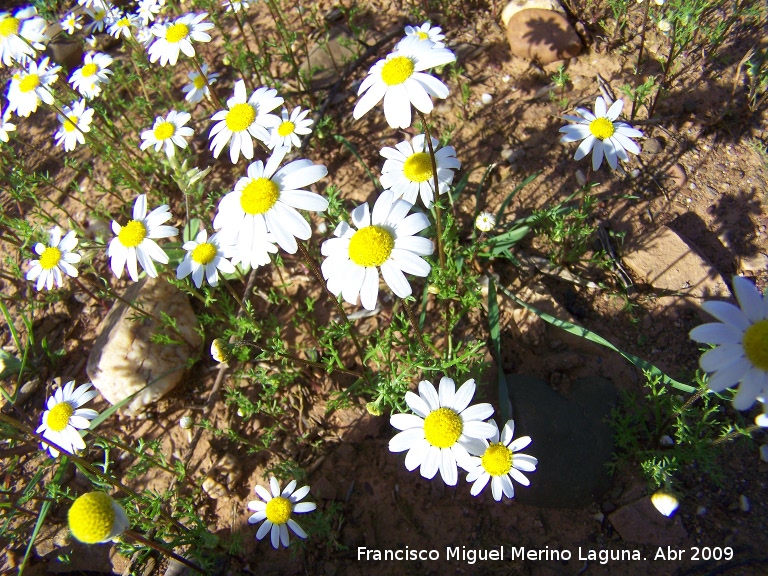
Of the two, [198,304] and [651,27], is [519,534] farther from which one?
[651,27]

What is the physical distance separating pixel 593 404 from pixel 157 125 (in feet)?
11.6

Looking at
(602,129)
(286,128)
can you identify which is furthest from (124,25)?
(602,129)

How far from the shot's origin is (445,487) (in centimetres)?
263

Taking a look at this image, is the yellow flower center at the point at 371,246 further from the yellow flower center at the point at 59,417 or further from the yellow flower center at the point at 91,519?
the yellow flower center at the point at 59,417

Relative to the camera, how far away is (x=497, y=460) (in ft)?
6.99

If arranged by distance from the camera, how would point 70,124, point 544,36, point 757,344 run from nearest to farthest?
point 757,344 → point 70,124 → point 544,36

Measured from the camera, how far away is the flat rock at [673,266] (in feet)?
9.25

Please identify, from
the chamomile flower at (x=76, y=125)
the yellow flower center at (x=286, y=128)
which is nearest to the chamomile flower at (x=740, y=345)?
the yellow flower center at (x=286, y=128)

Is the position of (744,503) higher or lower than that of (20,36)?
lower

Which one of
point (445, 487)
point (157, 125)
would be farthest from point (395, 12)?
point (445, 487)

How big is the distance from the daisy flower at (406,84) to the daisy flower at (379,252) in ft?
1.19

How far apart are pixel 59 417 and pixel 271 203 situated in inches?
77.0

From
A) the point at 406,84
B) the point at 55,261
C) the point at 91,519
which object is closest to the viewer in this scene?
the point at 91,519

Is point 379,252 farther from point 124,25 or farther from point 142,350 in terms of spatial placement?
point 124,25
